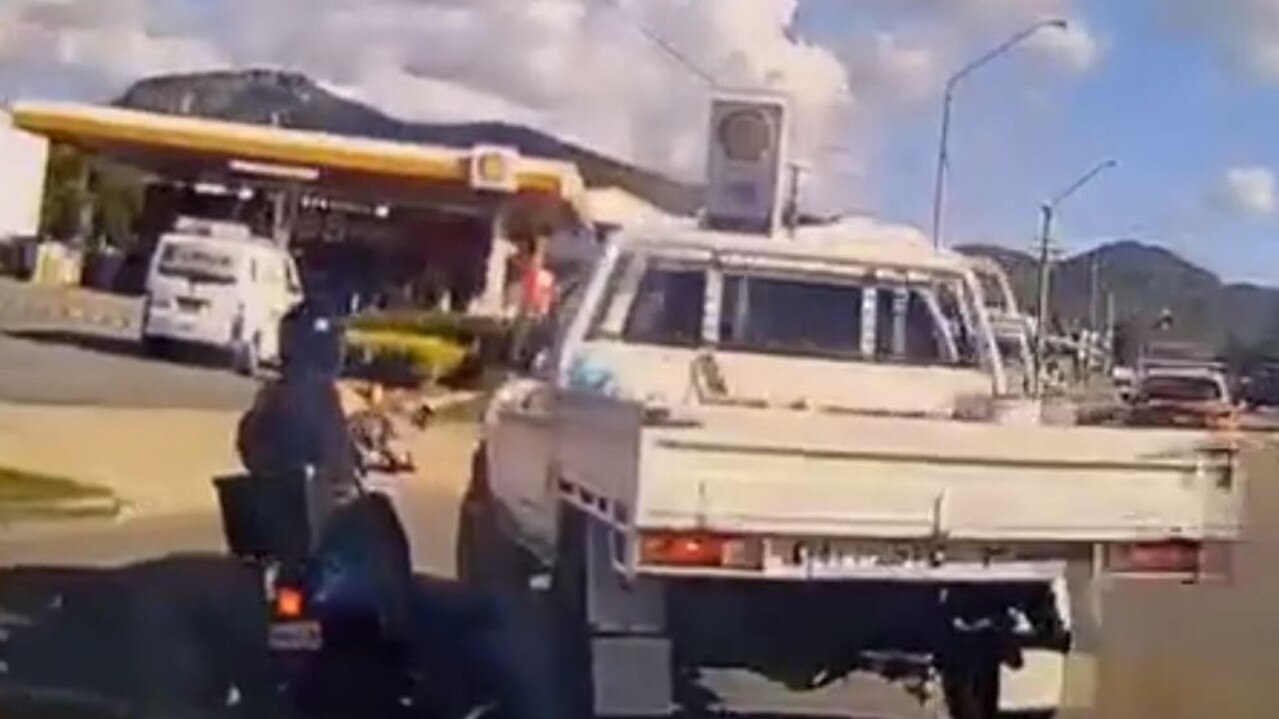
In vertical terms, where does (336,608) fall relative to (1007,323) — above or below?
below

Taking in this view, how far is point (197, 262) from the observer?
12320 mm

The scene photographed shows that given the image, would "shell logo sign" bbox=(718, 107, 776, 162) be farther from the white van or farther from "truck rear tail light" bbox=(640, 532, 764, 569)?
"truck rear tail light" bbox=(640, 532, 764, 569)

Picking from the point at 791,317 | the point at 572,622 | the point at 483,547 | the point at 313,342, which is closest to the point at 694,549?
the point at 572,622

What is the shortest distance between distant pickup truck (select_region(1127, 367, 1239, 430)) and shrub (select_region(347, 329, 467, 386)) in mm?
2947

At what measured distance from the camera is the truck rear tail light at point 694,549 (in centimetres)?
710

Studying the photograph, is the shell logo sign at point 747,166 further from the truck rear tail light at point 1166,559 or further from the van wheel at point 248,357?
the truck rear tail light at point 1166,559

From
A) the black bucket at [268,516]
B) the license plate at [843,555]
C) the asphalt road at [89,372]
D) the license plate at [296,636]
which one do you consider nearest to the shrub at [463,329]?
the asphalt road at [89,372]

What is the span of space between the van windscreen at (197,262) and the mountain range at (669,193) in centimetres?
101

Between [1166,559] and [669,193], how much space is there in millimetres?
4656

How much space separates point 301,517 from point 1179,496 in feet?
9.17

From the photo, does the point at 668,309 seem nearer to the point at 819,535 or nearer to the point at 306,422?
the point at 306,422

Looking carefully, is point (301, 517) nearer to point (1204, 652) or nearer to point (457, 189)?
point (457, 189)

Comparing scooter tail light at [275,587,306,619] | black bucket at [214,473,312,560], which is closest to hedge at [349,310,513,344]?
black bucket at [214,473,312,560]

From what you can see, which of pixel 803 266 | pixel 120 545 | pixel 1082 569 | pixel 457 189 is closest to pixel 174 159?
pixel 457 189
